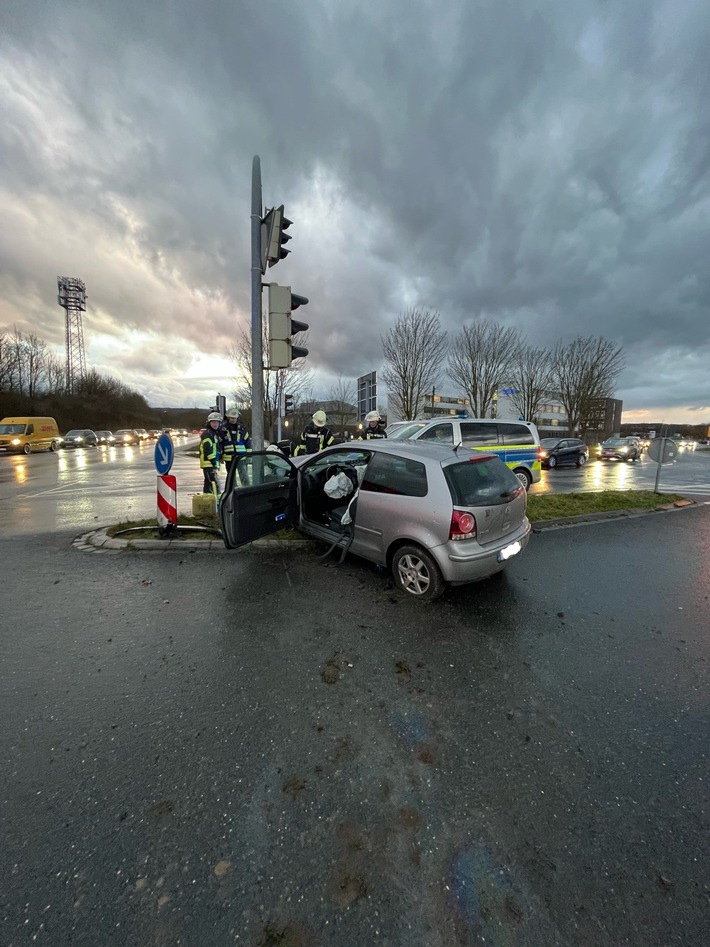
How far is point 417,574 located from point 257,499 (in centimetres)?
208

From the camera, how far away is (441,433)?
9703 mm

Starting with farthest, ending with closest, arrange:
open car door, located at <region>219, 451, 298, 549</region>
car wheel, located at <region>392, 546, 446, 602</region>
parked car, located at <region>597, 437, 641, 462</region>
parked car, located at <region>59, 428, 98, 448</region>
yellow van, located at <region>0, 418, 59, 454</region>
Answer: parked car, located at <region>59, 428, 98, 448</region> < yellow van, located at <region>0, 418, 59, 454</region> < parked car, located at <region>597, 437, 641, 462</region> < open car door, located at <region>219, 451, 298, 549</region> < car wheel, located at <region>392, 546, 446, 602</region>

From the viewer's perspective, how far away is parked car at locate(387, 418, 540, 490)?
9.66 meters

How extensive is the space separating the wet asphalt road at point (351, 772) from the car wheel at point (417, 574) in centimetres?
18

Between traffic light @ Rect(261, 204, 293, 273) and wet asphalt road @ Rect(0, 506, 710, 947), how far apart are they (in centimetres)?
485

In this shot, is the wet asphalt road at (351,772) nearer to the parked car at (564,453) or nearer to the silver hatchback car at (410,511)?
the silver hatchback car at (410,511)

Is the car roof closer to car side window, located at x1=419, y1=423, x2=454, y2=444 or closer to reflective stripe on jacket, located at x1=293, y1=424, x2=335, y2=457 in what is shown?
reflective stripe on jacket, located at x1=293, y1=424, x2=335, y2=457

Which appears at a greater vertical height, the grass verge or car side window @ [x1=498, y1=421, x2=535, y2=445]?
car side window @ [x1=498, y1=421, x2=535, y2=445]

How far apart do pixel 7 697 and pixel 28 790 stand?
90 cm

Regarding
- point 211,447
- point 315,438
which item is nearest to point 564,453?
point 315,438

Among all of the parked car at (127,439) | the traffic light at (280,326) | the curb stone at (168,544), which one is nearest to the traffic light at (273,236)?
the traffic light at (280,326)

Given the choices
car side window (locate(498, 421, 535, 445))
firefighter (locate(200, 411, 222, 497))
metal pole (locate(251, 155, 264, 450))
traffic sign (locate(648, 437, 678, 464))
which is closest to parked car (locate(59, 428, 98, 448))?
firefighter (locate(200, 411, 222, 497))

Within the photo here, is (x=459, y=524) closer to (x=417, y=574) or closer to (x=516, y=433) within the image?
(x=417, y=574)

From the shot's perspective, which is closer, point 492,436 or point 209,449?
point 209,449
